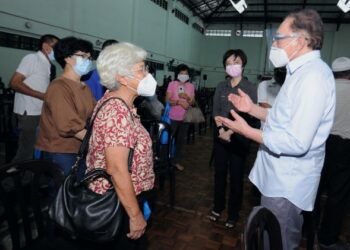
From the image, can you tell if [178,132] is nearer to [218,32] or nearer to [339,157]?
[339,157]

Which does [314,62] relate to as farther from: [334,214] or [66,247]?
[334,214]

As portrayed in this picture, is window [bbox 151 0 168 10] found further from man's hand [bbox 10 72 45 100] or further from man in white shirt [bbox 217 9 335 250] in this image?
man in white shirt [bbox 217 9 335 250]

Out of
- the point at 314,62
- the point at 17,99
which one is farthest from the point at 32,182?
the point at 17,99

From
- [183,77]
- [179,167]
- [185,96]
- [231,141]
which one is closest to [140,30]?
[183,77]

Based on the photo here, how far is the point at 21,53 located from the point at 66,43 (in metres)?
5.66

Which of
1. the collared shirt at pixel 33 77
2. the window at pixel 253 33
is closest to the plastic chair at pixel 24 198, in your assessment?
the collared shirt at pixel 33 77

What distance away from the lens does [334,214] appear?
2.20 metres

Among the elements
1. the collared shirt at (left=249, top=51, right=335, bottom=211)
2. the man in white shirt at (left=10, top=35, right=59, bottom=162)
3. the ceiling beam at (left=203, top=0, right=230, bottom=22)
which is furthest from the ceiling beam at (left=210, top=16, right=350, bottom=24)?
the collared shirt at (left=249, top=51, right=335, bottom=211)

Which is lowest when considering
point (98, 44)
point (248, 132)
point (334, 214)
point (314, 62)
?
point (334, 214)

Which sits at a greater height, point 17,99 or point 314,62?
point 314,62

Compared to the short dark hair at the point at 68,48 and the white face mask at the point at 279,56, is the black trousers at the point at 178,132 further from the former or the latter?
the white face mask at the point at 279,56

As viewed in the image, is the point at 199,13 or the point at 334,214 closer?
the point at 334,214

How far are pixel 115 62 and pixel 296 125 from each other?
79cm

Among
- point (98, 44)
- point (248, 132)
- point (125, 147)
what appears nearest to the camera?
point (125, 147)
